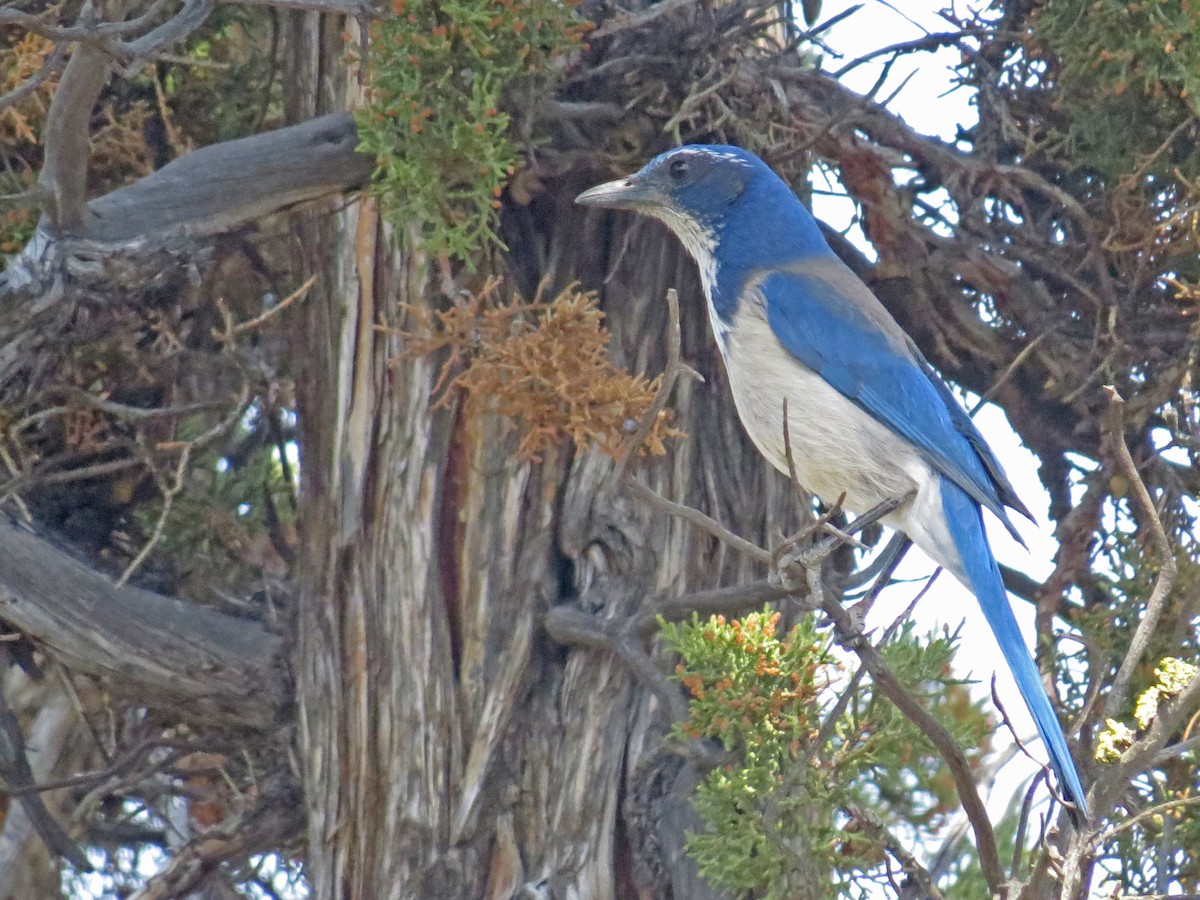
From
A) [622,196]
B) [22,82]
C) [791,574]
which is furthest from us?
[22,82]

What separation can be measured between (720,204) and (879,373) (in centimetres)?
64

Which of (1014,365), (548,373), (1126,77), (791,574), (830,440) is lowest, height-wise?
(791,574)

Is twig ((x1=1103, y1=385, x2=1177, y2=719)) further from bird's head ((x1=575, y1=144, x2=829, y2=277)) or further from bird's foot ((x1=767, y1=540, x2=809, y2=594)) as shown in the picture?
bird's head ((x1=575, y1=144, x2=829, y2=277))

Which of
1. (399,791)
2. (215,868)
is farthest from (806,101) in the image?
(215,868)

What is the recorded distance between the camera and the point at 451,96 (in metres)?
3.95

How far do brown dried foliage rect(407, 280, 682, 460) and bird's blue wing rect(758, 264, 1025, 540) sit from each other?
41cm

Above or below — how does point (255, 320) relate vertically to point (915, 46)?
below

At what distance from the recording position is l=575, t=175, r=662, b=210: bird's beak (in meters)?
4.09

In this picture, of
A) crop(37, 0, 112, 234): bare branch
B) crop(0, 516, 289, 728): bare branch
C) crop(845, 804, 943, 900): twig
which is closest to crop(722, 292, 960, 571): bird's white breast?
crop(845, 804, 943, 900): twig

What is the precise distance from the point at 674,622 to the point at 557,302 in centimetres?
81

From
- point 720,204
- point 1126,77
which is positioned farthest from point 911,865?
point 1126,77

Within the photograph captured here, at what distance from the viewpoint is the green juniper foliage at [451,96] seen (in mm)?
3875

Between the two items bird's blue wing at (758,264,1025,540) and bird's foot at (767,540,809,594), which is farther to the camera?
bird's blue wing at (758,264,1025,540)

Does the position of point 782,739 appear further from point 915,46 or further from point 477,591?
point 915,46
